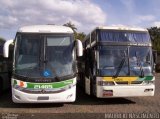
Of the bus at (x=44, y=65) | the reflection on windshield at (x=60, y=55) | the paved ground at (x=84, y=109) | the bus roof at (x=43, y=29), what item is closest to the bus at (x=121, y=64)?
the paved ground at (x=84, y=109)

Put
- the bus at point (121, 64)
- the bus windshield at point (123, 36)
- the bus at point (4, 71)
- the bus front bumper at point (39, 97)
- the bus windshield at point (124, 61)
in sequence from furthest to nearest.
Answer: the bus at point (4, 71)
the bus windshield at point (123, 36)
the bus windshield at point (124, 61)
the bus at point (121, 64)
the bus front bumper at point (39, 97)

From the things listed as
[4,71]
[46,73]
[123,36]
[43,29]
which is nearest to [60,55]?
[46,73]

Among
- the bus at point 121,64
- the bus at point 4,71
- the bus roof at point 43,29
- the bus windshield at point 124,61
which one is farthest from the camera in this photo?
the bus at point 4,71

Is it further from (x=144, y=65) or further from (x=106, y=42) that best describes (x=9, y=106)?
(x=144, y=65)

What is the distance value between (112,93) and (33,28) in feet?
13.3

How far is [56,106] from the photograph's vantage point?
15.0 meters

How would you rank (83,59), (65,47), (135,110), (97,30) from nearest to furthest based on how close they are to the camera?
(135,110) → (65,47) → (97,30) → (83,59)

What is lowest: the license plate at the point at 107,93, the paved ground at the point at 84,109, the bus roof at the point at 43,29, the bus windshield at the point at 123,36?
the paved ground at the point at 84,109

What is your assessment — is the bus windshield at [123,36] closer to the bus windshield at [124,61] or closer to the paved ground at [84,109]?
the bus windshield at [124,61]

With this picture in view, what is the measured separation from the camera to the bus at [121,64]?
1501cm

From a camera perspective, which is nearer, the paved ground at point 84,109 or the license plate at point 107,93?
the paved ground at point 84,109

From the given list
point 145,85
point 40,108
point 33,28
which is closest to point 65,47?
point 33,28

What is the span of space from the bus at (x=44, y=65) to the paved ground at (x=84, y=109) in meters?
0.51

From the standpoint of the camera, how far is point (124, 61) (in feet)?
50.1
